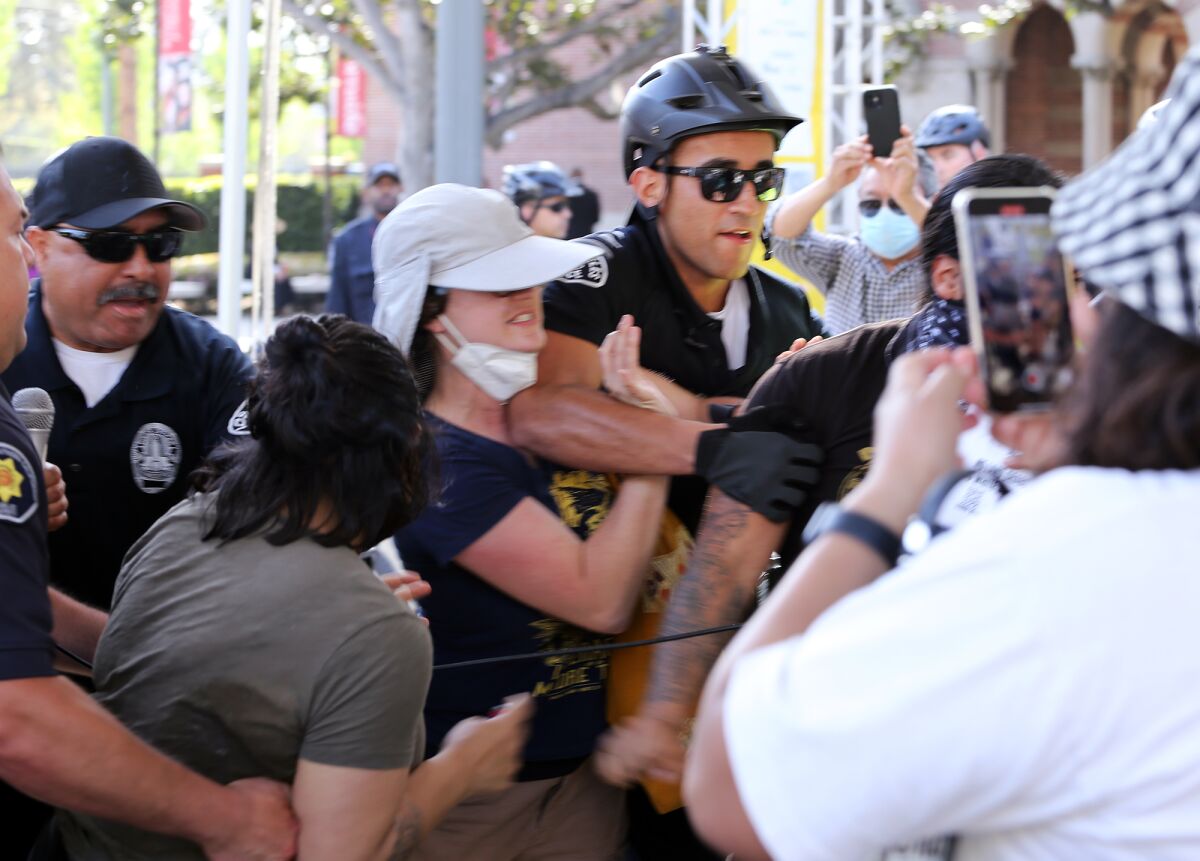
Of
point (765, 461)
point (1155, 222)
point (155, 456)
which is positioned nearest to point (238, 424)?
point (155, 456)

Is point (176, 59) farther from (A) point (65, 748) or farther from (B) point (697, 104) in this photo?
(A) point (65, 748)

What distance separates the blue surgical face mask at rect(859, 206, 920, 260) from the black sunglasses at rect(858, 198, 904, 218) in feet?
0.06

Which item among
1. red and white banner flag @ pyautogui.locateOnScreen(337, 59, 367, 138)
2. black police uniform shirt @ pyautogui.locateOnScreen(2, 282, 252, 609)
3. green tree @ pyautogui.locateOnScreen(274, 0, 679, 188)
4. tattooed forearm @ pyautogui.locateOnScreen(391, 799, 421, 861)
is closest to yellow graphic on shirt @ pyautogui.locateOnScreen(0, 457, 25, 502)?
tattooed forearm @ pyautogui.locateOnScreen(391, 799, 421, 861)

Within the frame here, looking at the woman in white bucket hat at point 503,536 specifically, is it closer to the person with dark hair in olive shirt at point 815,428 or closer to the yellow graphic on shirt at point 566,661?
the yellow graphic on shirt at point 566,661

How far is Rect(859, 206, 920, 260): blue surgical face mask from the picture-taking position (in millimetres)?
5840

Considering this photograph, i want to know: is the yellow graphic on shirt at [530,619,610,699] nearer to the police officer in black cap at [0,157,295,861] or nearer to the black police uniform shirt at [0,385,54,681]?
the police officer in black cap at [0,157,295,861]

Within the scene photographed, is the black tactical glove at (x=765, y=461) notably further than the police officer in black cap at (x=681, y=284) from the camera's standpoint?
No

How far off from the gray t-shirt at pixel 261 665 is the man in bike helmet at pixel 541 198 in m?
6.76

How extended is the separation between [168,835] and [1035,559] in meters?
1.47

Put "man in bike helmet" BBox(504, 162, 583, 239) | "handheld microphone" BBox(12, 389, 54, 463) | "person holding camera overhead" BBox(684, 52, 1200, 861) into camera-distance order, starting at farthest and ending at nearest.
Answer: "man in bike helmet" BBox(504, 162, 583, 239) < "handheld microphone" BBox(12, 389, 54, 463) < "person holding camera overhead" BBox(684, 52, 1200, 861)

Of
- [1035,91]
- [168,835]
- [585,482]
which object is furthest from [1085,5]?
[168,835]

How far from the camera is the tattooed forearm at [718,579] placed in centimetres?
254

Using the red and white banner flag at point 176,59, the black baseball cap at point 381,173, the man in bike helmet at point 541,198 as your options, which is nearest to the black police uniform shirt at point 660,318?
the man in bike helmet at point 541,198

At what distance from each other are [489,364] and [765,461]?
1.99 feet
